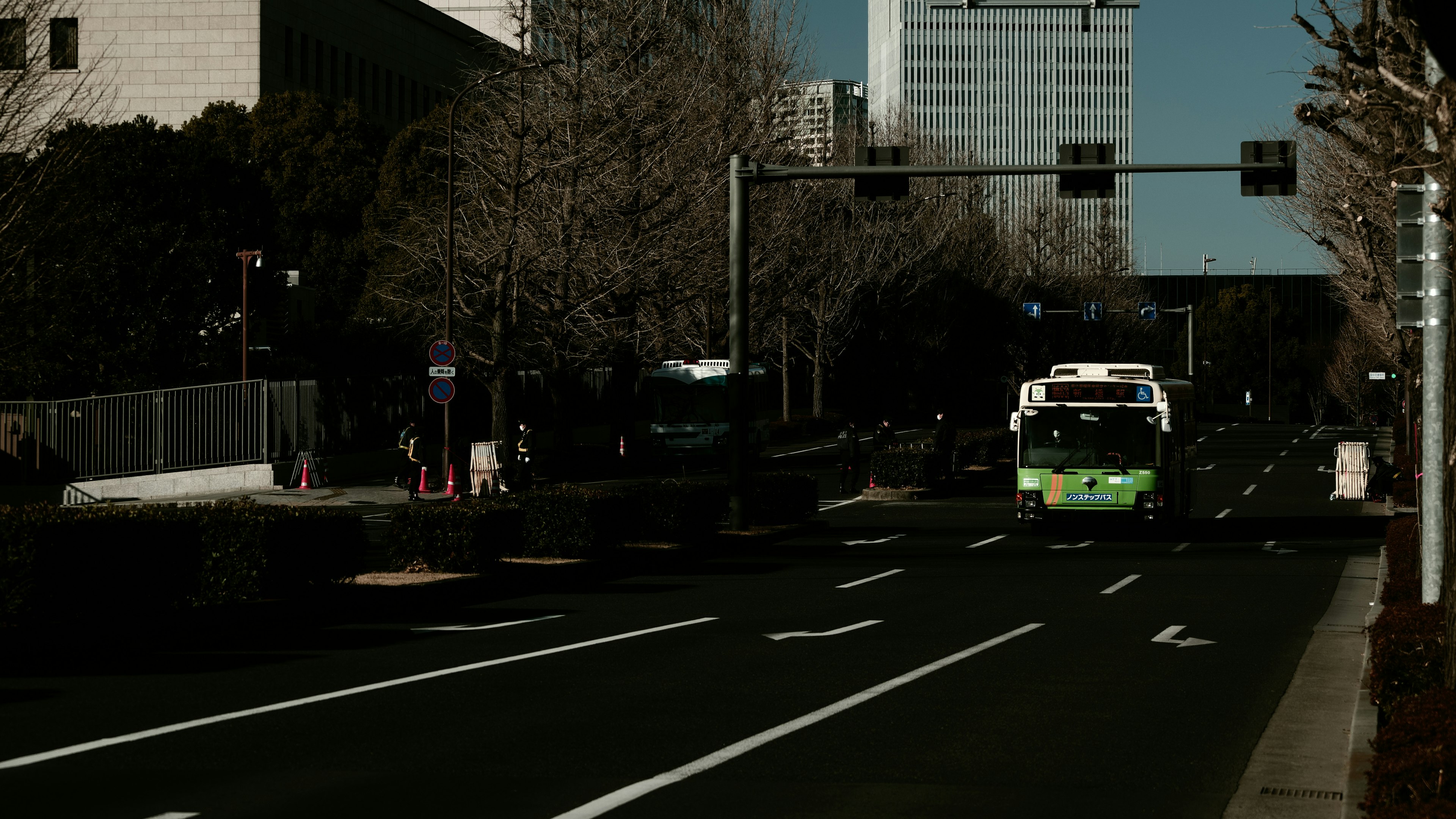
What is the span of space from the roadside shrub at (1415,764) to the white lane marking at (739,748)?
3.22m

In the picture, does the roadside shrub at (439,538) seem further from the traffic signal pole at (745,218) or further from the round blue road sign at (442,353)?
the round blue road sign at (442,353)

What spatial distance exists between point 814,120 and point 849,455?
2212cm

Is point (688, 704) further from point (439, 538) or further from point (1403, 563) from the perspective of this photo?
point (1403, 563)

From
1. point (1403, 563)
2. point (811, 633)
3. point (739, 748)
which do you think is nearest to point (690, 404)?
point (1403, 563)

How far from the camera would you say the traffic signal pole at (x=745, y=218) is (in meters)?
22.6

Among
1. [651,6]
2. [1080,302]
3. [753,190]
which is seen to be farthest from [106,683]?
[1080,302]

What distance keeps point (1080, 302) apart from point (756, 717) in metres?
69.7

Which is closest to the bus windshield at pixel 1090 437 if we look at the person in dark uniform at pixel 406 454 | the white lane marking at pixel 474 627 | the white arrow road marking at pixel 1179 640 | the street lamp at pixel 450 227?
the white arrow road marking at pixel 1179 640

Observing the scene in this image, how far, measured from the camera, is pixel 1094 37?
195375 millimetres

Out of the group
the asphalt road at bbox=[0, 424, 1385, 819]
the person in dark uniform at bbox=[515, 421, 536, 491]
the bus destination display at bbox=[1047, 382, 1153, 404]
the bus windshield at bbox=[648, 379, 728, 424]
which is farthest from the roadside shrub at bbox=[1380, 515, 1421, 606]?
the bus windshield at bbox=[648, 379, 728, 424]

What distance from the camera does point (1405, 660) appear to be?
27.5 feet

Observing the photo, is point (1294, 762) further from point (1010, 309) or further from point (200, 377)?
point (1010, 309)

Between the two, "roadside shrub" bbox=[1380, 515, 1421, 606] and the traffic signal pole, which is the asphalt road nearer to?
"roadside shrub" bbox=[1380, 515, 1421, 606]

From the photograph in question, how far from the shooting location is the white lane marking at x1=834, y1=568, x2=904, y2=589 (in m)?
17.9
